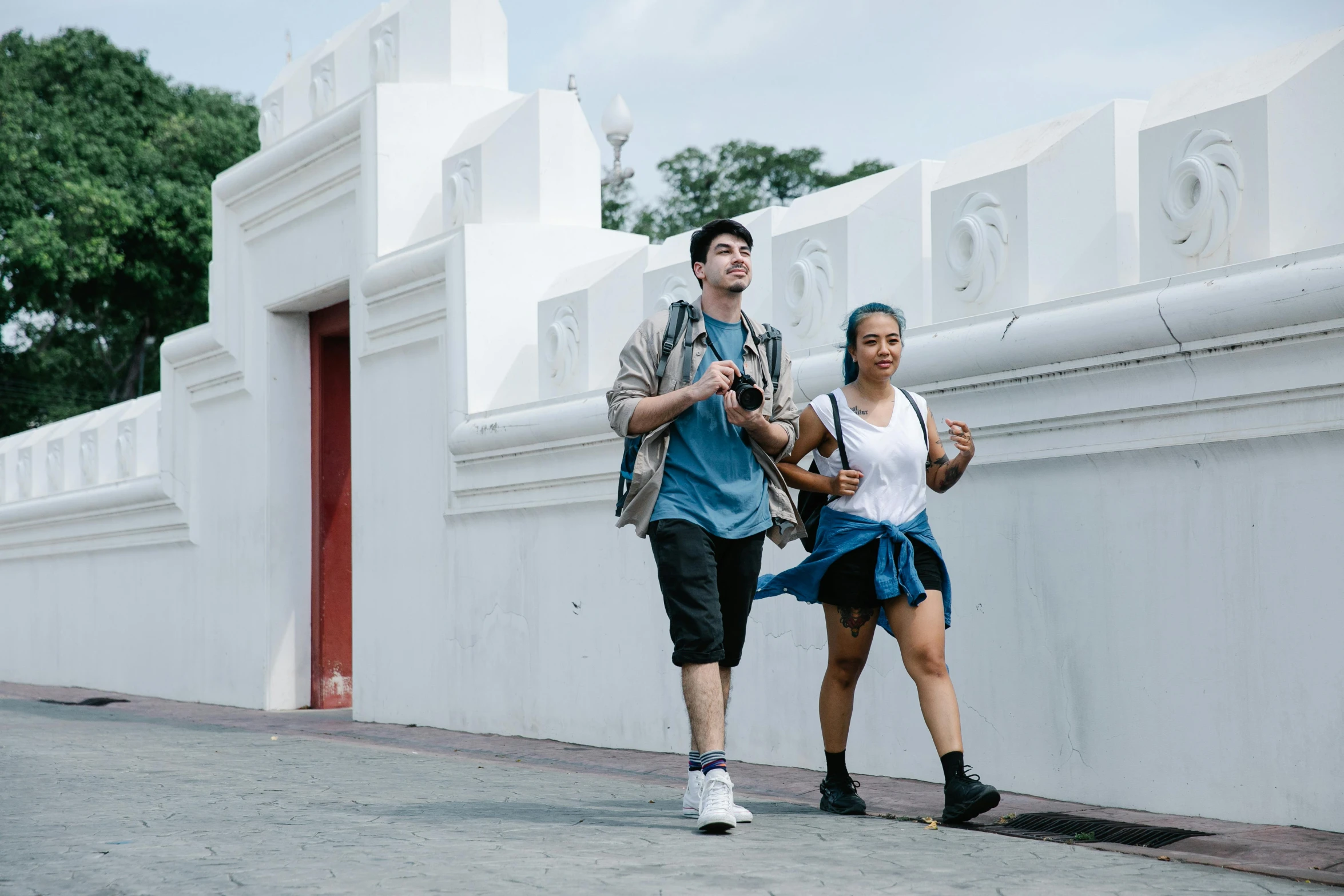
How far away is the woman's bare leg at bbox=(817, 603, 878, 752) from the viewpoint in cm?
517

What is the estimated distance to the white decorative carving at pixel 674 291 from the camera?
25.4ft

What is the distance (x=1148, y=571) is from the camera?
532 centimetres

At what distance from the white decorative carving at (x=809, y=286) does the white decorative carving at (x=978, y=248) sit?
77 cm

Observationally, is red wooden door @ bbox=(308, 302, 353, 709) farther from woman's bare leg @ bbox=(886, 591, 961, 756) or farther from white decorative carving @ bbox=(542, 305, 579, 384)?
woman's bare leg @ bbox=(886, 591, 961, 756)

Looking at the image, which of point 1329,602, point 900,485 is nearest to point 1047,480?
point 900,485

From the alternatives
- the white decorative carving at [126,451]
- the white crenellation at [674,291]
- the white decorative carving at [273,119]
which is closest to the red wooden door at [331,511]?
the white decorative carving at [273,119]

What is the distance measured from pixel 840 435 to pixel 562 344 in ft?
12.7

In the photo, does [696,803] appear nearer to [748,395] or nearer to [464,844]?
[464,844]

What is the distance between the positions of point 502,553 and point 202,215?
2357 cm

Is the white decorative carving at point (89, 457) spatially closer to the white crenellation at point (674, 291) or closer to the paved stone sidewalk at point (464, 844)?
the paved stone sidewalk at point (464, 844)

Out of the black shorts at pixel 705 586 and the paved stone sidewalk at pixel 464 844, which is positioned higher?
the black shorts at pixel 705 586

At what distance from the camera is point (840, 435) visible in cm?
515

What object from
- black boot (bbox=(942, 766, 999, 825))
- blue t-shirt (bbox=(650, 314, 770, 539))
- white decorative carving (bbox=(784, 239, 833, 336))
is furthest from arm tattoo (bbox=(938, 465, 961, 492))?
white decorative carving (bbox=(784, 239, 833, 336))

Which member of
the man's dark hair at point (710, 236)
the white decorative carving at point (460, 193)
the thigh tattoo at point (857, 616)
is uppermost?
the white decorative carving at point (460, 193)
